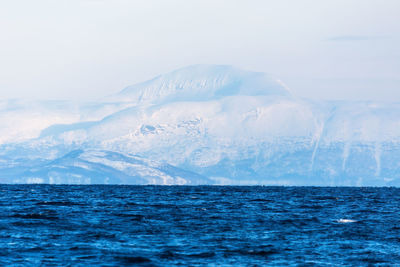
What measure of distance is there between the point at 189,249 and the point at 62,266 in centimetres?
1227

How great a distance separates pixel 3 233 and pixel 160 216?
25.4 m

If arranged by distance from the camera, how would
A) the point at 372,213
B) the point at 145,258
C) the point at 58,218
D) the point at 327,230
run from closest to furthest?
the point at 145,258 < the point at 327,230 < the point at 58,218 < the point at 372,213

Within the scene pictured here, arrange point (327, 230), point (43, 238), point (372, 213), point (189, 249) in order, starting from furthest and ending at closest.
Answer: point (372, 213) < point (327, 230) < point (43, 238) < point (189, 249)

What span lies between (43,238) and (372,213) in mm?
52028

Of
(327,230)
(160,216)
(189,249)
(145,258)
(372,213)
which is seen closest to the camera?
(145,258)

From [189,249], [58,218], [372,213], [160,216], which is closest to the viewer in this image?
[189,249]

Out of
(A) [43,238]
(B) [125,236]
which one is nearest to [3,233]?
(A) [43,238]

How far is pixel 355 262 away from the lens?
52062 millimetres

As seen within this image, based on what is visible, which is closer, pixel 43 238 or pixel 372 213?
pixel 43 238

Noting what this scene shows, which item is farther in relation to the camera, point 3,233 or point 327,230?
point 327,230

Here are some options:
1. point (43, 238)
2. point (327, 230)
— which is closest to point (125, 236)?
point (43, 238)

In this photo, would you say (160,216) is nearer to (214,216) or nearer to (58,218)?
(214,216)

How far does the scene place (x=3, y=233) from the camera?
6419 cm

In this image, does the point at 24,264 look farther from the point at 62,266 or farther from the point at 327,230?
the point at 327,230
